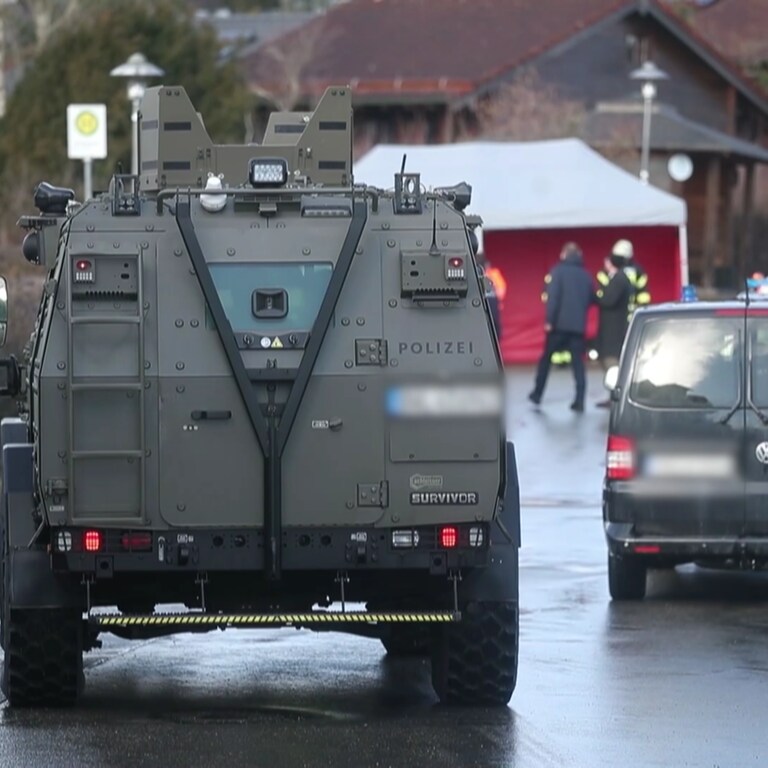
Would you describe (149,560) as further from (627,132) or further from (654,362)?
(627,132)

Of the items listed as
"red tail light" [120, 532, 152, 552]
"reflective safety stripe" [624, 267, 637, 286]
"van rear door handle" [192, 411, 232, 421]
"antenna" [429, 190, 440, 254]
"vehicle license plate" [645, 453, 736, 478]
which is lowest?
"red tail light" [120, 532, 152, 552]

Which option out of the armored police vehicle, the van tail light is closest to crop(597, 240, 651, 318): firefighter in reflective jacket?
the van tail light

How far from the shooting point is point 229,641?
1180 cm

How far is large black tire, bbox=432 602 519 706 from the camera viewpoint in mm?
9508

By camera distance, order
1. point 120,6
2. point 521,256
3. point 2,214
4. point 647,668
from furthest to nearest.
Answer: point 120,6 → point 521,256 → point 2,214 → point 647,668

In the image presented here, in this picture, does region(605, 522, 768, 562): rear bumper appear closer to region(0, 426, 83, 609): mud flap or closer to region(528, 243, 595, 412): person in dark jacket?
region(0, 426, 83, 609): mud flap

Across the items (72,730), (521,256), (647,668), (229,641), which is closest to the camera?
(72,730)

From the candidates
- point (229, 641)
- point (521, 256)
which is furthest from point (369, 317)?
point (521, 256)

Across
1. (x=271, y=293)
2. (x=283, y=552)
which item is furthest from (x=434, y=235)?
(x=283, y=552)

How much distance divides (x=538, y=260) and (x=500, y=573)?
26771 millimetres

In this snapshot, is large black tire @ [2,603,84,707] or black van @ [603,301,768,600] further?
black van @ [603,301,768,600]

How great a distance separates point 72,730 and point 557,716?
199 centimetres

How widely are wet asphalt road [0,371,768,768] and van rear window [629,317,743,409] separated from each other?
118cm

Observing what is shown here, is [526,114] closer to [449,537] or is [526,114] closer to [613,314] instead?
[613,314]
